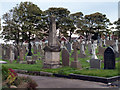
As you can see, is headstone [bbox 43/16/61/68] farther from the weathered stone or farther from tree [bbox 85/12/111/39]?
tree [bbox 85/12/111/39]

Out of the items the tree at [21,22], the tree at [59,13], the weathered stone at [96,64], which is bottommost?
the weathered stone at [96,64]

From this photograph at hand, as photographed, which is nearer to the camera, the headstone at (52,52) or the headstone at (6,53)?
the headstone at (52,52)

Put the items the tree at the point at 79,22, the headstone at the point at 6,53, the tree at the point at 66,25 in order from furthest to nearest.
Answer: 1. the tree at the point at 79,22
2. the tree at the point at 66,25
3. the headstone at the point at 6,53

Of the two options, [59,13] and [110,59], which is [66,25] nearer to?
[59,13]

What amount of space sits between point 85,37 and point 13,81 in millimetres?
47703

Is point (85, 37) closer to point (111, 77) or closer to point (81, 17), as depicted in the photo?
point (81, 17)

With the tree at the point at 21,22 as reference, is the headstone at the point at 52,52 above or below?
below

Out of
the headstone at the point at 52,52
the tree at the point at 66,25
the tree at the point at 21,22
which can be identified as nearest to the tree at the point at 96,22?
the tree at the point at 66,25

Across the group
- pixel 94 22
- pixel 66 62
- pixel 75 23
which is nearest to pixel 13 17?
pixel 66 62

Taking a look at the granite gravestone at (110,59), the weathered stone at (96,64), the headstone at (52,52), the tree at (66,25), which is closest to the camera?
the granite gravestone at (110,59)

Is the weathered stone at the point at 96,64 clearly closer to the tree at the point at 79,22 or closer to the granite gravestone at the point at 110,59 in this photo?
the granite gravestone at the point at 110,59

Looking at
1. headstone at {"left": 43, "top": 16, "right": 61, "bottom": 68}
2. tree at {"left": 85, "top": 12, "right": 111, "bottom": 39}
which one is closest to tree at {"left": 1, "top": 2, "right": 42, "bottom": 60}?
headstone at {"left": 43, "top": 16, "right": 61, "bottom": 68}

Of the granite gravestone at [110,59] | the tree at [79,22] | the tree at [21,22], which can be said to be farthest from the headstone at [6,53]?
the tree at [79,22]

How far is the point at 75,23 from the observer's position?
49.6 metres
